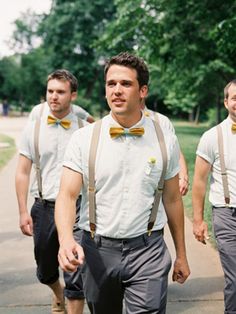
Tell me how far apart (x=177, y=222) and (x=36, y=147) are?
5.14 feet

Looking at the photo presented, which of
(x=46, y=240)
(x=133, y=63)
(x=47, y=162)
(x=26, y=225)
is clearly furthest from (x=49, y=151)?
(x=133, y=63)

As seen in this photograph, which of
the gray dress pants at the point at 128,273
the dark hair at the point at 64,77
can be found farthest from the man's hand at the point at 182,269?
the dark hair at the point at 64,77

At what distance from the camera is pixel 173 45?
22359mm

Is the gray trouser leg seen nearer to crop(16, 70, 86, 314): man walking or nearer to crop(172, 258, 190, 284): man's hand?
crop(172, 258, 190, 284): man's hand

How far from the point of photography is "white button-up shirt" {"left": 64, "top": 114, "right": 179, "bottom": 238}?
2.94 m

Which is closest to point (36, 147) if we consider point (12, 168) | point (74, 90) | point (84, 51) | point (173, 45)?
point (74, 90)

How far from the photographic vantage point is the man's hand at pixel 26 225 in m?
A: 4.18

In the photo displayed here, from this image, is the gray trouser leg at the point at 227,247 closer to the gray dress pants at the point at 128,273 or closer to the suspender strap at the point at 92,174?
the gray dress pants at the point at 128,273

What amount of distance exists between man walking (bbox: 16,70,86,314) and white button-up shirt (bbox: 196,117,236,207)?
107 cm

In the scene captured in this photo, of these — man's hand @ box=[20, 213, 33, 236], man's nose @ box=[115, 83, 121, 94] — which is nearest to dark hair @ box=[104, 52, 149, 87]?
man's nose @ box=[115, 83, 121, 94]

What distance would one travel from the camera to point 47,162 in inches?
Result: 170

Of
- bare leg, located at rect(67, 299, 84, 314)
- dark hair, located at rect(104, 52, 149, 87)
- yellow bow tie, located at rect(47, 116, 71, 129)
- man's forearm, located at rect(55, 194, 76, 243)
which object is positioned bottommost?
bare leg, located at rect(67, 299, 84, 314)

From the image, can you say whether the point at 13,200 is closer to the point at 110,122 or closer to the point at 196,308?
the point at 196,308

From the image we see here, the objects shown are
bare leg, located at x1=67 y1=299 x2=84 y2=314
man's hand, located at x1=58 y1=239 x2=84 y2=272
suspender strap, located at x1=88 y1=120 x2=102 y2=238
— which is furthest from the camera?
bare leg, located at x1=67 y1=299 x2=84 y2=314
